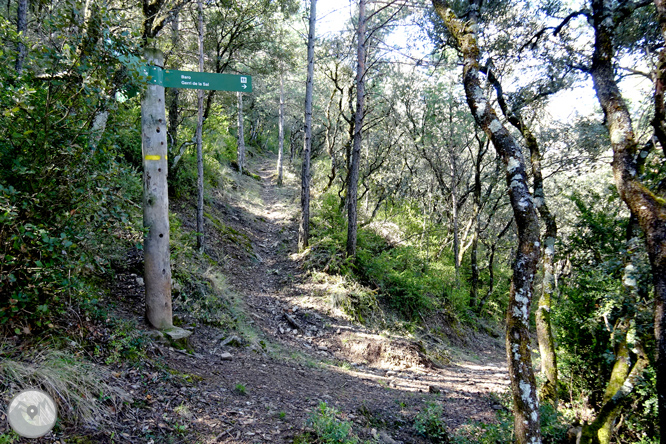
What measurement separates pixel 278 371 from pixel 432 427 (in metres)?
2.45

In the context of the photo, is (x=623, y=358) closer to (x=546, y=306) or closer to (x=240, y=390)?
(x=546, y=306)

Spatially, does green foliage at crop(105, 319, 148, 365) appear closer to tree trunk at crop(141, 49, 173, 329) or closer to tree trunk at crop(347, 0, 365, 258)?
tree trunk at crop(141, 49, 173, 329)

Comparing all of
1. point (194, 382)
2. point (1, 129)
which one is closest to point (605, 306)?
point (194, 382)

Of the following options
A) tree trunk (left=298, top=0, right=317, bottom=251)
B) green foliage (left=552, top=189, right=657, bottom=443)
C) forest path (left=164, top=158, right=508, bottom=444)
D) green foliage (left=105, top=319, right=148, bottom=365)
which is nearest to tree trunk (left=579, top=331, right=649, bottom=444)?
green foliage (left=552, top=189, right=657, bottom=443)

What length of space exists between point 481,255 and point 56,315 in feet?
71.2

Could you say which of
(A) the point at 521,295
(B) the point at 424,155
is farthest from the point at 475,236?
(A) the point at 521,295

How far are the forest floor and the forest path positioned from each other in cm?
2

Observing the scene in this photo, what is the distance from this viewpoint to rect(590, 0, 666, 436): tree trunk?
10.4 feet

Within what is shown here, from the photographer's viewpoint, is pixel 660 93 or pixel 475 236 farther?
pixel 475 236

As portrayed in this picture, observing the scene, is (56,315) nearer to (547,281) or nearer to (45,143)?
(45,143)

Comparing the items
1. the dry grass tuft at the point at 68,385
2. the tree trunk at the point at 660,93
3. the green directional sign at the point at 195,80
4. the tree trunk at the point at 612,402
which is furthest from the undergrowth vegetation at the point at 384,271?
the tree trunk at the point at 660,93

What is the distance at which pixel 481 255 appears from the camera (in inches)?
854

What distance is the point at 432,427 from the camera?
5.12 meters

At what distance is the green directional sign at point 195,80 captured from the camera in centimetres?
454
